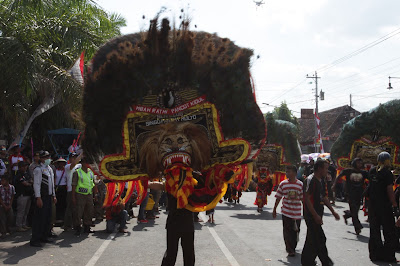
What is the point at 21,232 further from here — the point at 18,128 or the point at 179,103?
the point at 179,103

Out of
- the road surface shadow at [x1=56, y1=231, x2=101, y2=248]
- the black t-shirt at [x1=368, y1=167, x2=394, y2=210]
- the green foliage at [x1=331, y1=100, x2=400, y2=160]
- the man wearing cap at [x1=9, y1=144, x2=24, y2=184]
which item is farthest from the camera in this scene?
the green foliage at [x1=331, y1=100, x2=400, y2=160]

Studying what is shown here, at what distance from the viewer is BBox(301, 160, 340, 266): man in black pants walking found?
6.80 m

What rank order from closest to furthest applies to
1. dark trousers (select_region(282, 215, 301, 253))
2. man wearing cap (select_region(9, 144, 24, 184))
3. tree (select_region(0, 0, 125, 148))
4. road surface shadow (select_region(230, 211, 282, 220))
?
1. dark trousers (select_region(282, 215, 301, 253))
2. tree (select_region(0, 0, 125, 148))
3. man wearing cap (select_region(9, 144, 24, 184))
4. road surface shadow (select_region(230, 211, 282, 220))

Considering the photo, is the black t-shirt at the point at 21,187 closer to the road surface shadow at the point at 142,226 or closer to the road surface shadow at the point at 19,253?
the road surface shadow at the point at 19,253

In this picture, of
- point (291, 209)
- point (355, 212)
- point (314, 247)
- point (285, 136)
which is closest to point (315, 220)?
point (314, 247)

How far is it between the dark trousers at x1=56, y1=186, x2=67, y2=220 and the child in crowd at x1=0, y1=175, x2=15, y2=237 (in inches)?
62.6

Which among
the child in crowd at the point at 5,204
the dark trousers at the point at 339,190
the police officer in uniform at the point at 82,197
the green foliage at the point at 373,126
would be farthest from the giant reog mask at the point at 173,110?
the dark trousers at the point at 339,190

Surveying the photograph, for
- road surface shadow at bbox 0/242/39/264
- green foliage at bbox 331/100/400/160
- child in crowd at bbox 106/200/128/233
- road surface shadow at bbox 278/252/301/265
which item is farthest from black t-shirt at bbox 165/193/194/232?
green foliage at bbox 331/100/400/160

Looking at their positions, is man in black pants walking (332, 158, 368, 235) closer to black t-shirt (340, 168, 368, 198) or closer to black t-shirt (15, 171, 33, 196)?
black t-shirt (340, 168, 368, 198)

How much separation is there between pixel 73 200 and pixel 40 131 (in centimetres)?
1079

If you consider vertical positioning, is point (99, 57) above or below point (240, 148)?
above

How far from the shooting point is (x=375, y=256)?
7.75m

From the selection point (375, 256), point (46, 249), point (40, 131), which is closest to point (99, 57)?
point (46, 249)

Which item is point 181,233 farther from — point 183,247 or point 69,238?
point 69,238
